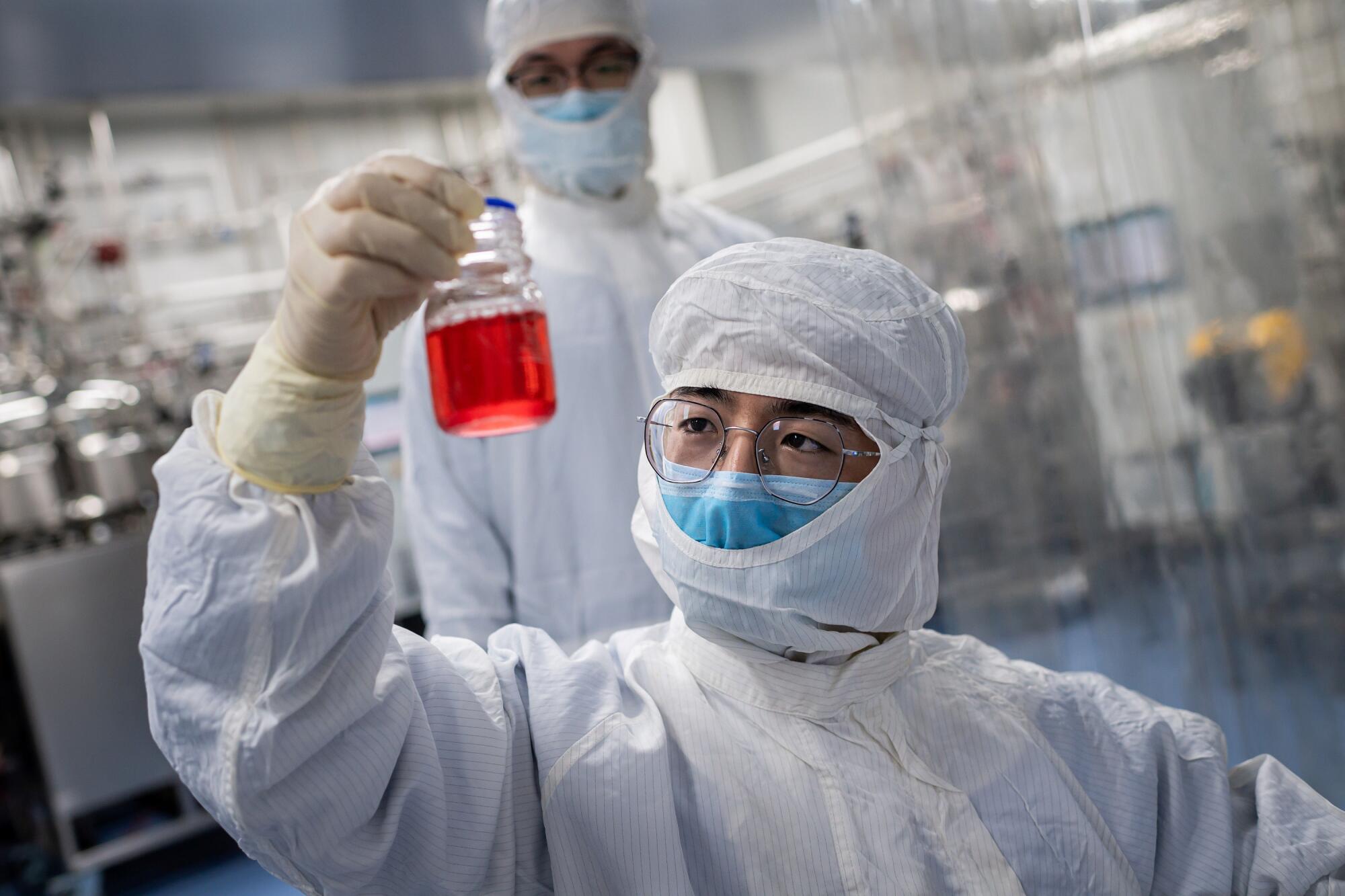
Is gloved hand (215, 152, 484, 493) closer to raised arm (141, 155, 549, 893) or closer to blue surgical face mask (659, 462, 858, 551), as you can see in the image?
raised arm (141, 155, 549, 893)

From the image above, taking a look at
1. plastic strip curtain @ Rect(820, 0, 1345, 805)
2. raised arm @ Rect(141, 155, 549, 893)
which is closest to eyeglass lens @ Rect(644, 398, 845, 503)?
raised arm @ Rect(141, 155, 549, 893)

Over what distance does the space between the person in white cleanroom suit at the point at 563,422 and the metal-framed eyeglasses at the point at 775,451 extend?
512mm

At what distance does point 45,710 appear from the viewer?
9.12 ft

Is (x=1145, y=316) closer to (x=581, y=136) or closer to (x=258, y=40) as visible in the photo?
(x=581, y=136)

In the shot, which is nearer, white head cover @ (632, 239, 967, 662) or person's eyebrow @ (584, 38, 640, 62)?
white head cover @ (632, 239, 967, 662)

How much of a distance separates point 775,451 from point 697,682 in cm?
23

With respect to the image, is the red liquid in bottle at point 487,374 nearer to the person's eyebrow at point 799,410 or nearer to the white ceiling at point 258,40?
the person's eyebrow at point 799,410

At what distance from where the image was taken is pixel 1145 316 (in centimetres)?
182

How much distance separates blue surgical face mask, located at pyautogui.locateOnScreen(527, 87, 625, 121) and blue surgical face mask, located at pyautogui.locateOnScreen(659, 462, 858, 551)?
774 millimetres

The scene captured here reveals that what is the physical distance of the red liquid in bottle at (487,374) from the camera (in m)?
0.90

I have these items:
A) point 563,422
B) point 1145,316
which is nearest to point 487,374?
point 563,422

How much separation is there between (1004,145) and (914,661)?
4.32 feet

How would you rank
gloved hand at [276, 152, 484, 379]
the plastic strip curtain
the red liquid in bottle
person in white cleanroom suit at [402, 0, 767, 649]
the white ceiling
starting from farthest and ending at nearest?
the white ceiling < the plastic strip curtain < person in white cleanroom suit at [402, 0, 767, 649] < the red liquid in bottle < gloved hand at [276, 152, 484, 379]

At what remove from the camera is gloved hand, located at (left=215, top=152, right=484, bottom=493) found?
0.65m
